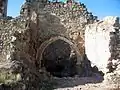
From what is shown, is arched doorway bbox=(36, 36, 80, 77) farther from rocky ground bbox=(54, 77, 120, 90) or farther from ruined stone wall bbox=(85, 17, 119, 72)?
rocky ground bbox=(54, 77, 120, 90)

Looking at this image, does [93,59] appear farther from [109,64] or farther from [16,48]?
[16,48]

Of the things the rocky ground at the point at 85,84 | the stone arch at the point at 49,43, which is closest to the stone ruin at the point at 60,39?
the stone arch at the point at 49,43

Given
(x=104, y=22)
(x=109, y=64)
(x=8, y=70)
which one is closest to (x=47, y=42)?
(x=104, y=22)

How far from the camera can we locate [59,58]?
25.2 m

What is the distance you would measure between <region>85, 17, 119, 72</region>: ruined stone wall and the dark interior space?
113 inches

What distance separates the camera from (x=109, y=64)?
17.7 metres

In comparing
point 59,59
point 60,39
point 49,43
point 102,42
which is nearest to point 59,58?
point 59,59

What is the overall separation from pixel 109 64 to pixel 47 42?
6.27 metres

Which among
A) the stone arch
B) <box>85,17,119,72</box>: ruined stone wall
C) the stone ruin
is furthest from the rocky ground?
the stone arch

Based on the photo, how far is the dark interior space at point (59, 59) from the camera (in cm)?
2450

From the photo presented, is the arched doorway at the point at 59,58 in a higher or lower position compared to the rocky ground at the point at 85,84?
higher

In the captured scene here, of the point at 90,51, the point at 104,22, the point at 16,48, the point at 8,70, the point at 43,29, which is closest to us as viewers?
the point at 8,70

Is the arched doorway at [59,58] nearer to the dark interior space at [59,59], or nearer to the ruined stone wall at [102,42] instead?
the dark interior space at [59,59]

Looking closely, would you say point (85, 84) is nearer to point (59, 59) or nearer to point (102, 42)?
point (102, 42)
